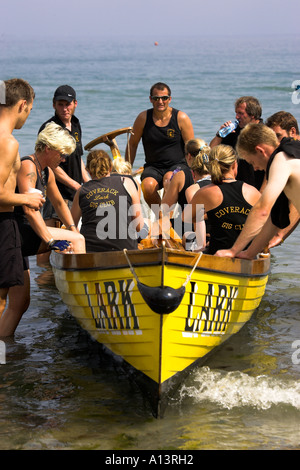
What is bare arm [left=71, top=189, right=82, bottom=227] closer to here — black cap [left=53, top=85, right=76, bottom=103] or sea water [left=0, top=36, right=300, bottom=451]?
sea water [left=0, top=36, right=300, bottom=451]

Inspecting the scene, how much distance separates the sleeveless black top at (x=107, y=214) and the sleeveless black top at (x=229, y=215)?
763 millimetres

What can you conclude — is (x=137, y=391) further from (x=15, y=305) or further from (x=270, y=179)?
(x=270, y=179)

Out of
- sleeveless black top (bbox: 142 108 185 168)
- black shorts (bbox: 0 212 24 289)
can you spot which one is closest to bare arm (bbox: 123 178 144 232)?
black shorts (bbox: 0 212 24 289)

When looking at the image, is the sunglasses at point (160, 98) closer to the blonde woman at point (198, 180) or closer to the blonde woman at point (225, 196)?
the blonde woman at point (198, 180)

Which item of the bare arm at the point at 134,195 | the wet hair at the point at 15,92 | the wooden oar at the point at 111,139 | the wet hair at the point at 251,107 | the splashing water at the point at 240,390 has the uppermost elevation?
the wet hair at the point at 15,92

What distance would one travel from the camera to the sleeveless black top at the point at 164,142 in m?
8.92

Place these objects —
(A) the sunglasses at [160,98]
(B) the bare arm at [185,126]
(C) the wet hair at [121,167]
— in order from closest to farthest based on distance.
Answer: (C) the wet hair at [121,167] < (A) the sunglasses at [160,98] < (B) the bare arm at [185,126]

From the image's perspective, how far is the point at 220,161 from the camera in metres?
5.79

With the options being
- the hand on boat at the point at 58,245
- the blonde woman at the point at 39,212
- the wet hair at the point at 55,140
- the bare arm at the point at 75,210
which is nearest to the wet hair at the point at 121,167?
the bare arm at the point at 75,210

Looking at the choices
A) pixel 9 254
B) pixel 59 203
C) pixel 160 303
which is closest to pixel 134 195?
pixel 59 203

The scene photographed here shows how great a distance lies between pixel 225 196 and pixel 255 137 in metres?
0.71

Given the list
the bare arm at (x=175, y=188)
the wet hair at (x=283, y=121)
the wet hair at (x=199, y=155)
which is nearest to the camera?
the wet hair at (x=199, y=155)

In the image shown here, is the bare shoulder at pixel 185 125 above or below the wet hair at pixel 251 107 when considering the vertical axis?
below

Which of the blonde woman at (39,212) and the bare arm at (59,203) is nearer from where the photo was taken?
the blonde woman at (39,212)
